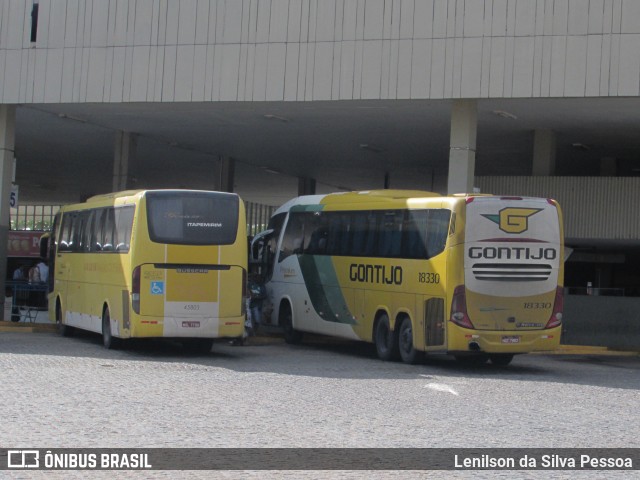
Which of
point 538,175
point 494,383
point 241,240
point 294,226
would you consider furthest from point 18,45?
point 494,383

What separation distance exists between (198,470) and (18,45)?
2096cm

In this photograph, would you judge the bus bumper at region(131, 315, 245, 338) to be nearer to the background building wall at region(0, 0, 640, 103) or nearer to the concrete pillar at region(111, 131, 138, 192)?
the background building wall at region(0, 0, 640, 103)

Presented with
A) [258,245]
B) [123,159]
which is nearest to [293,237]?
[258,245]

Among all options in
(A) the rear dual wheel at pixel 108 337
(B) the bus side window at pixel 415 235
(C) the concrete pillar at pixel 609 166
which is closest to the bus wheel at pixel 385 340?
Answer: (B) the bus side window at pixel 415 235

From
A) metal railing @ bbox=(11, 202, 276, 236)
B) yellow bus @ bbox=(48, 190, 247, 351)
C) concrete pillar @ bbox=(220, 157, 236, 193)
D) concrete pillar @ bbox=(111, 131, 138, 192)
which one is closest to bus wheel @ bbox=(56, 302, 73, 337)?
yellow bus @ bbox=(48, 190, 247, 351)

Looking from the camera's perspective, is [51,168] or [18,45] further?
[51,168]

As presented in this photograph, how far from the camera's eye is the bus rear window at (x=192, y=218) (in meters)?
20.7

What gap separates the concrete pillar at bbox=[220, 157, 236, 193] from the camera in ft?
133

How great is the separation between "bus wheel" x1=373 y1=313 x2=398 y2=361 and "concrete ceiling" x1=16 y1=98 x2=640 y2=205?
575 cm

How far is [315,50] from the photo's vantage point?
25344 millimetres

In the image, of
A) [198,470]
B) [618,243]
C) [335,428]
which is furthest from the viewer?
[618,243]

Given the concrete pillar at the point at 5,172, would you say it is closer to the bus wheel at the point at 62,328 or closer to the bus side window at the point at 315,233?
the bus wheel at the point at 62,328

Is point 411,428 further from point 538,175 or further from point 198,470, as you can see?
point 538,175

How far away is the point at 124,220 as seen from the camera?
70.2 feet
